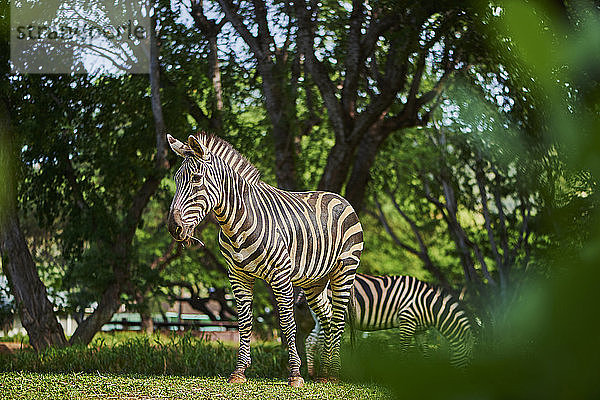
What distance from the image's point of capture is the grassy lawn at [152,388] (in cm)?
312

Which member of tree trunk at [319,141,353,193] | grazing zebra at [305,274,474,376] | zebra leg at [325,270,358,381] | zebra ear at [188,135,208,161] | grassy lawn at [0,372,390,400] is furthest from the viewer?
tree trunk at [319,141,353,193]

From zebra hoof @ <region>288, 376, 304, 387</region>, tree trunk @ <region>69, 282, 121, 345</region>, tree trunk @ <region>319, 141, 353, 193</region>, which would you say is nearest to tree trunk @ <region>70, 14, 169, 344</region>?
tree trunk @ <region>69, 282, 121, 345</region>

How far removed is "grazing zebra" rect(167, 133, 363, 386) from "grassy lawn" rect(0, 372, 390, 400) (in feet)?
0.45

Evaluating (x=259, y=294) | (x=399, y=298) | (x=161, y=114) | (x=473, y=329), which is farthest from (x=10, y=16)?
(x=473, y=329)

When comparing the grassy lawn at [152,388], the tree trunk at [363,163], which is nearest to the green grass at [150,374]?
the grassy lawn at [152,388]

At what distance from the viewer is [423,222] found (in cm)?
581

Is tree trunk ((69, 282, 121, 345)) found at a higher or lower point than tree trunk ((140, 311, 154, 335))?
higher

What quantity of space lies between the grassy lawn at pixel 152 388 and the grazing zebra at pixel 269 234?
14 cm

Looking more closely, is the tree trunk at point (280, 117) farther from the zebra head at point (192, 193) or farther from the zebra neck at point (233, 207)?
the zebra head at point (192, 193)

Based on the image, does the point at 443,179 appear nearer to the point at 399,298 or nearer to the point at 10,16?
the point at 399,298

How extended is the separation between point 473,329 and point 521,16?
3.92m

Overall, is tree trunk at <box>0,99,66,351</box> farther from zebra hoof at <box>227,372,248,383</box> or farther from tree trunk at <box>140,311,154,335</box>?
zebra hoof at <box>227,372,248,383</box>

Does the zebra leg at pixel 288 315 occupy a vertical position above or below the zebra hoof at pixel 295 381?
above

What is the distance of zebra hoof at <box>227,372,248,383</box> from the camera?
3.45m
